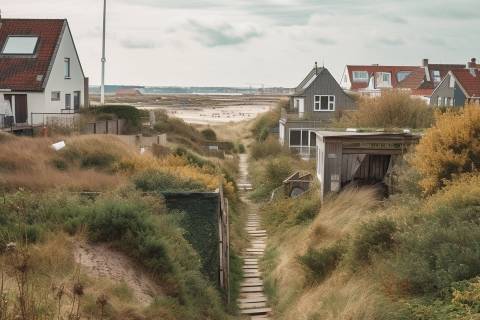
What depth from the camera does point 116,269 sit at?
12625mm

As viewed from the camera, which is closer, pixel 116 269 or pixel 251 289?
pixel 116 269

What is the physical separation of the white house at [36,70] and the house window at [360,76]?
48.9 metres

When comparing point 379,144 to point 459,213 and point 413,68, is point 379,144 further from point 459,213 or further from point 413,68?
point 413,68

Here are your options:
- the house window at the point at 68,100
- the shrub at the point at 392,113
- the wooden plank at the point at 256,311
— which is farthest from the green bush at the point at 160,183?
the house window at the point at 68,100

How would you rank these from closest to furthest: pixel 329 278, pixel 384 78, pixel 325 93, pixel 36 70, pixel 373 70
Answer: pixel 329 278, pixel 36 70, pixel 325 93, pixel 384 78, pixel 373 70

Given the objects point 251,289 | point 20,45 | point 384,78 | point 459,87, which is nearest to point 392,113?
point 251,289

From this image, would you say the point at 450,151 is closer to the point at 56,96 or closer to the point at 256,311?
the point at 256,311

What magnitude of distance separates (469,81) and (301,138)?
1652 cm

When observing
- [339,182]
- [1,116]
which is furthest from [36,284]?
[1,116]

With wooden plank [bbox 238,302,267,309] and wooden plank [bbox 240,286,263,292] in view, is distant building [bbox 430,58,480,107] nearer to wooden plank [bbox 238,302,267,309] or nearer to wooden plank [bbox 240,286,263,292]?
wooden plank [bbox 240,286,263,292]

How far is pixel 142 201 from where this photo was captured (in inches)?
621

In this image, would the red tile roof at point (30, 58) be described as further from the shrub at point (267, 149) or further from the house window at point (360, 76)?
the house window at point (360, 76)

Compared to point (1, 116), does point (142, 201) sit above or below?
below

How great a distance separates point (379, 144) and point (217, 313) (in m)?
10.7
